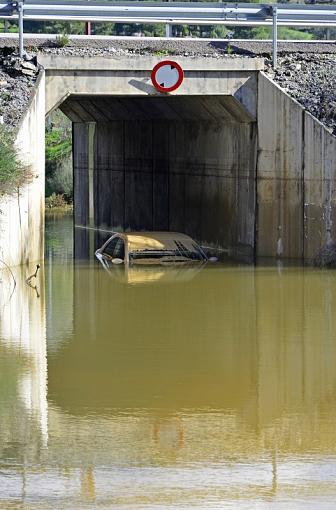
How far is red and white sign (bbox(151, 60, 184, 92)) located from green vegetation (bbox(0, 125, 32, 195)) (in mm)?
4672

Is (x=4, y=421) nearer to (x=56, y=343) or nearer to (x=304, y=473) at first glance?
(x=304, y=473)

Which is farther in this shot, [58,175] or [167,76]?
[58,175]

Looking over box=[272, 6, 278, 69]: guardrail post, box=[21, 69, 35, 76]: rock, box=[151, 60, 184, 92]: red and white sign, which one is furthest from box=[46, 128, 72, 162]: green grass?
box=[21, 69, 35, 76]: rock

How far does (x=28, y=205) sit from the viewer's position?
92.7 ft

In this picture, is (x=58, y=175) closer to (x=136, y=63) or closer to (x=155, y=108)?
(x=155, y=108)

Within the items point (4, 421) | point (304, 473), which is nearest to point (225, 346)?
point (4, 421)

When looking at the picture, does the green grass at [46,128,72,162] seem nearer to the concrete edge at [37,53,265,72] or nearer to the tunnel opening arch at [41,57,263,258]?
the tunnel opening arch at [41,57,263,258]

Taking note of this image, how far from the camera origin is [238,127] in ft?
106

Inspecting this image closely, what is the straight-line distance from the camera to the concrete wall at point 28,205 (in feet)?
88.5

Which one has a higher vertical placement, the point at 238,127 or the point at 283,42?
the point at 283,42

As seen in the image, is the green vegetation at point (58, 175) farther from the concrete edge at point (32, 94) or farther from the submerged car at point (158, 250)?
the concrete edge at point (32, 94)

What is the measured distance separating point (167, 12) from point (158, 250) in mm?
6035

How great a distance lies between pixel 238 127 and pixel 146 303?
9.62 meters

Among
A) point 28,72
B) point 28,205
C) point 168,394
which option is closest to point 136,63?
point 28,72
